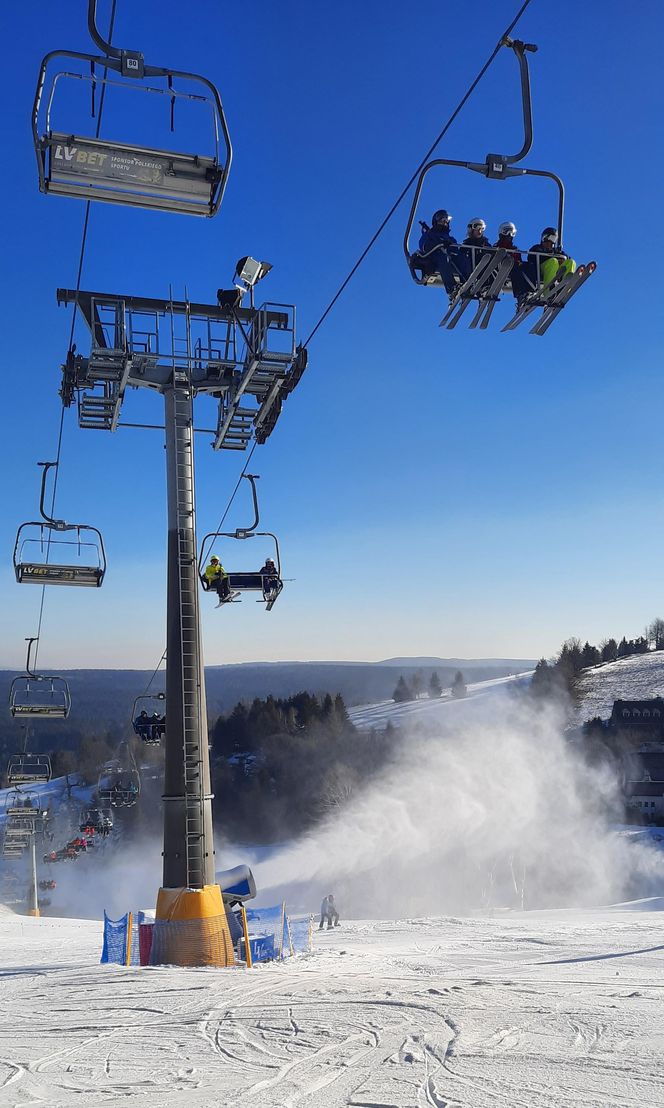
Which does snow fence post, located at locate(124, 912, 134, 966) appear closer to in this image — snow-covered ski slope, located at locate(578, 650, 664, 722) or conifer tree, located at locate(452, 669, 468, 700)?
snow-covered ski slope, located at locate(578, 650, 664, 722)

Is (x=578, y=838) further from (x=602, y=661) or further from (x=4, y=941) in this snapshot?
(x=602, y=661)

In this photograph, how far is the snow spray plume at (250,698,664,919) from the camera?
47.0 meters

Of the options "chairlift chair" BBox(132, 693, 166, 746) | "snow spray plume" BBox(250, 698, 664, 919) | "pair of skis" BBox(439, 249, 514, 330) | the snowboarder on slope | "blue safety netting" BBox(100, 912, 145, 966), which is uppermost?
"pair of skis" BBox(439, 249, 514, 330)

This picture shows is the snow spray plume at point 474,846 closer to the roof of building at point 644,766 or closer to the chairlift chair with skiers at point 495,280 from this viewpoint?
the roof of building at point 644,766

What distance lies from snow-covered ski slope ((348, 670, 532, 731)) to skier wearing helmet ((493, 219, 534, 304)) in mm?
101930

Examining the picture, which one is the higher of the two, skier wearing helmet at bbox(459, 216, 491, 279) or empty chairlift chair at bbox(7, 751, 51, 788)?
skier wearing helmet at bbox(459, 216, 491, 279)

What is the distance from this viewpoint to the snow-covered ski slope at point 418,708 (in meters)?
114

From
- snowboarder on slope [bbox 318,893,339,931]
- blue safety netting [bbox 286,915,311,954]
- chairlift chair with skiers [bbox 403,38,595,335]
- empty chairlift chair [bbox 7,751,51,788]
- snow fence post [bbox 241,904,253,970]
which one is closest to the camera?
chairlift chair with skiers [bbox 403,38,595,335]

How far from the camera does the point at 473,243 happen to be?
8.71m

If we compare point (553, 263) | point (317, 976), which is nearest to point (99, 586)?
point (317, 976)

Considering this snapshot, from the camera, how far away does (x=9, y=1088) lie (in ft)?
20.6

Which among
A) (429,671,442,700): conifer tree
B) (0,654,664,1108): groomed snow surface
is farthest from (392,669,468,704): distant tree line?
(0,654,664,1108): groomed snow surface

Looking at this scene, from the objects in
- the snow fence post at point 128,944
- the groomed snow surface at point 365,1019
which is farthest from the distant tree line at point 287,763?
the snow fence post at point 128,944

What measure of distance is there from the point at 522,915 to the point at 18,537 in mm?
18693
